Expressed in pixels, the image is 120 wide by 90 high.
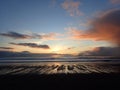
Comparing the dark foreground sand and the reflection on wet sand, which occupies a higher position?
the reflection on wet sand

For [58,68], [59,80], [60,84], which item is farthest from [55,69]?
[60,84]

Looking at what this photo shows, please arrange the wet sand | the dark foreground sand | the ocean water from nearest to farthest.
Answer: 1. the dark foreground sand
2. the wet sand
3. the ocean water

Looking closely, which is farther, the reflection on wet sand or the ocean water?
the ocean water

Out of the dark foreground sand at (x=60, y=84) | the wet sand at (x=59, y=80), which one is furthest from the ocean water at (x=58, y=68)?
the dark foreground sand at (x=60, y=84)

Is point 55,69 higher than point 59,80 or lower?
higher

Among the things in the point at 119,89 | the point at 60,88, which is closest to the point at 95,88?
the point at 119,89

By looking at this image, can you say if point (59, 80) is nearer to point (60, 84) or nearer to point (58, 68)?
point (60, 84)

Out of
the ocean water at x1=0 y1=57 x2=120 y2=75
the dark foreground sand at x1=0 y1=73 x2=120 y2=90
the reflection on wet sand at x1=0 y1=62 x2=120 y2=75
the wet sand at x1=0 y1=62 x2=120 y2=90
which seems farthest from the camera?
the ocean water at x1=0 y1=57 x2=120 y2=75

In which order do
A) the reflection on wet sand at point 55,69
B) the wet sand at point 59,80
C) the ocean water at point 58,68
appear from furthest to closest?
the ocean water at point 58,68
the reflection on wet sand at point 55,69
the wet sand at point 59,80

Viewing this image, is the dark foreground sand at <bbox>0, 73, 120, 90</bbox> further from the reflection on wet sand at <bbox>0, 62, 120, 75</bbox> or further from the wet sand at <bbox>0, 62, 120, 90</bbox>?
the reflection on wet sand at <bbox>0, 62, 120, 75</bbox>

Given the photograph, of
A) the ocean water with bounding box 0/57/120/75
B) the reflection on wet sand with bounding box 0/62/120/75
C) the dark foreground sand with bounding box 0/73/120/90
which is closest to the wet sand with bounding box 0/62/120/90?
the dark foreground sand with bounding box 0/73/120/90

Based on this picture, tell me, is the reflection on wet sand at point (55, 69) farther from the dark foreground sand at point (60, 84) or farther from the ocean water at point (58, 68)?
the dark foreground sand at point (60, 84)

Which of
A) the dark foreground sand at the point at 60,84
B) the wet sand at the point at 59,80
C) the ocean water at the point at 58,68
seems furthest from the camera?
the ocean water at the point at 58,68

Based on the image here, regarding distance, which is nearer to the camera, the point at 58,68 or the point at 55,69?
the point at 55,69
